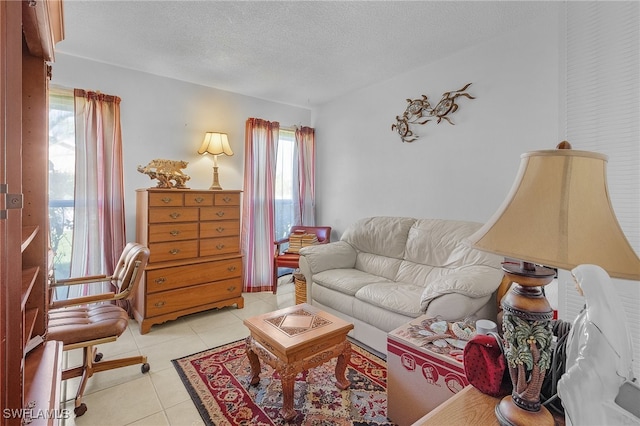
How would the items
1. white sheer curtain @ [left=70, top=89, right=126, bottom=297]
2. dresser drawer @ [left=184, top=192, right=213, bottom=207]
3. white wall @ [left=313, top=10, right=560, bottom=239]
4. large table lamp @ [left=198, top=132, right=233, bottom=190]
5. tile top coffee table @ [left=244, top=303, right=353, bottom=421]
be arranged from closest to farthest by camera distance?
tile top coffee table @ [left=244, top=303, right=353, bottom=421] → white wall @ [left=313, top=10, right=560, bottom=239] → white sheer curtain @ [left=70, top=89, right=126, bottom=297] → dresser drawer @ [left=184, top=192, right=213, bottom=207] → large table lamp @ [left=198, top=132, right=233, bottom=190]

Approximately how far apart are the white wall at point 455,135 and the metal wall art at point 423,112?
5cm

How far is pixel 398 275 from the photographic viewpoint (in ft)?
9.09

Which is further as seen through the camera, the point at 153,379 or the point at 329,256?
the point at 329,256

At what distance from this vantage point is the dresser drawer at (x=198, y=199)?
9.46ft

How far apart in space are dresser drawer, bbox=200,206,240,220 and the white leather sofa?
934 millimetres

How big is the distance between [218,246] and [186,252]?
334 mm

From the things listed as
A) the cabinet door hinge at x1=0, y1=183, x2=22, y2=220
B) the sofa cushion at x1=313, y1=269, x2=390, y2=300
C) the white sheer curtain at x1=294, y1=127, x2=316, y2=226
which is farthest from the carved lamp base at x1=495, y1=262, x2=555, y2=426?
the white sheer curtain at x1=294, y1=127, x2=316, y2=226

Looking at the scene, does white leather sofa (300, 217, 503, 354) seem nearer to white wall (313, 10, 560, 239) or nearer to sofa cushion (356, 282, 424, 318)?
sofa cushion (356, 282, 424, 318)

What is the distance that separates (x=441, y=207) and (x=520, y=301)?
2335mm

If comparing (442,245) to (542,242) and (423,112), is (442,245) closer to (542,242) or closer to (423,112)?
(423,112)

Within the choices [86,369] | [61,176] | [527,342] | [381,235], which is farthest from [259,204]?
[527,342]

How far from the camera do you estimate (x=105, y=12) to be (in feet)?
7.04

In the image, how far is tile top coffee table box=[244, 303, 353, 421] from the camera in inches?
61.3

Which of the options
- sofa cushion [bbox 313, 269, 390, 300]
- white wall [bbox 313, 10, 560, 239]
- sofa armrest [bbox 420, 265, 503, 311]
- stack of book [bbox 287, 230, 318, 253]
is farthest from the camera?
stack of book [bbox 287, 230, 318, 253]
